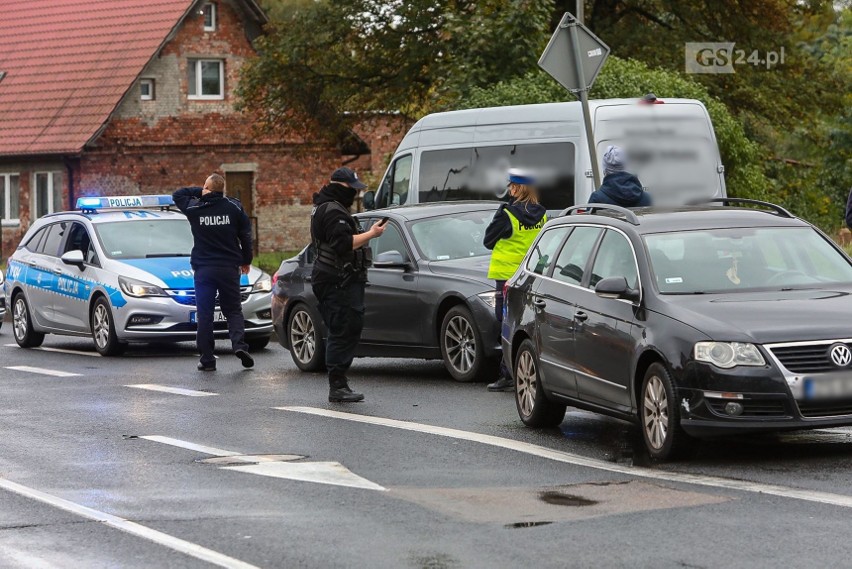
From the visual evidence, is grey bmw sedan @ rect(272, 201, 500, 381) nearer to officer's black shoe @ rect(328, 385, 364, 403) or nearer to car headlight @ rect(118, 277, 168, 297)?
officer's black shoe @ rect(328, 385, 364, 403)

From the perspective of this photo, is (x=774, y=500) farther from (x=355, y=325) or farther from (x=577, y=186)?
(x=577, y=186)

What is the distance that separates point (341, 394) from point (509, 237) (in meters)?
1.87

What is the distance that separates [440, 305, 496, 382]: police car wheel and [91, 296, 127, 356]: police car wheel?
5.59 m

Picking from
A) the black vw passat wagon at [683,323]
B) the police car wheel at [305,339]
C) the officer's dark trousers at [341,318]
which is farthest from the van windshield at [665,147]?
the black vw passat wagon at [683,323]

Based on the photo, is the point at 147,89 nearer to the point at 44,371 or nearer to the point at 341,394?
the point at 44,371

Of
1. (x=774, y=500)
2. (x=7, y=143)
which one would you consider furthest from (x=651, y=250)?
(x=7, y=143)

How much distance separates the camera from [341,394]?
13.8m

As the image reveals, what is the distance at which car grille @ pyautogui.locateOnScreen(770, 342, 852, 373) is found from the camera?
9.52m

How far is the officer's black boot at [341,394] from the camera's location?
45.3 feet

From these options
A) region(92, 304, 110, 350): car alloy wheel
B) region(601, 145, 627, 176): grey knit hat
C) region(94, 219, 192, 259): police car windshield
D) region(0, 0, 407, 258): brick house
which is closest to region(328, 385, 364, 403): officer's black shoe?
region(601, 145, 627, 176): grey knit hat

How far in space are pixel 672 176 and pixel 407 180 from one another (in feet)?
13.0

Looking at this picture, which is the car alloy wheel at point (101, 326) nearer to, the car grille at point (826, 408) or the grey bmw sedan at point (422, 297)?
the grey bmw sedan at point (422, 297)

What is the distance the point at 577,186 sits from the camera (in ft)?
61.8

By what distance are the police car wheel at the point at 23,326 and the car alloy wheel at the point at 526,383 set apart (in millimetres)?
10803
